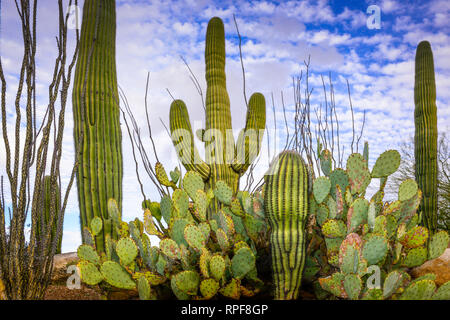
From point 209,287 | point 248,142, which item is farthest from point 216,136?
point 209,287

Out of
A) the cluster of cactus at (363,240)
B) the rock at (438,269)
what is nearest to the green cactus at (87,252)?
the cluster of cactus at (363,240)

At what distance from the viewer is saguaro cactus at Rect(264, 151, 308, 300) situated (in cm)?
153

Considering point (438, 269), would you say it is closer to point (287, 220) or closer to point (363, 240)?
point (363, 240)

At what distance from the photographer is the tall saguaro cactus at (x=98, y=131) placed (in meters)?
3.18

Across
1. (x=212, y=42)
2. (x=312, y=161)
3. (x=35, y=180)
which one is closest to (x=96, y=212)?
(x=35, y=180)

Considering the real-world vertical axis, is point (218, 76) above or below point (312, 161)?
above

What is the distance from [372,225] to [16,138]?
172 centimetres

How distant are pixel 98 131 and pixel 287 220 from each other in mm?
2249

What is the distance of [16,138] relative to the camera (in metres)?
1.82

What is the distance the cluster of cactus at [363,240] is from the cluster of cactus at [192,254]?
0.29 metres

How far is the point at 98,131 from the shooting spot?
3.26 m

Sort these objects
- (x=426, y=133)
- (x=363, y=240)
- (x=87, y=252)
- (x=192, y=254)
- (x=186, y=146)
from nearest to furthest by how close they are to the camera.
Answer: (x=363, y=240), (x=192, y=254), (x=87, y=252), (x=186, y=146), (x=426, y=133)
